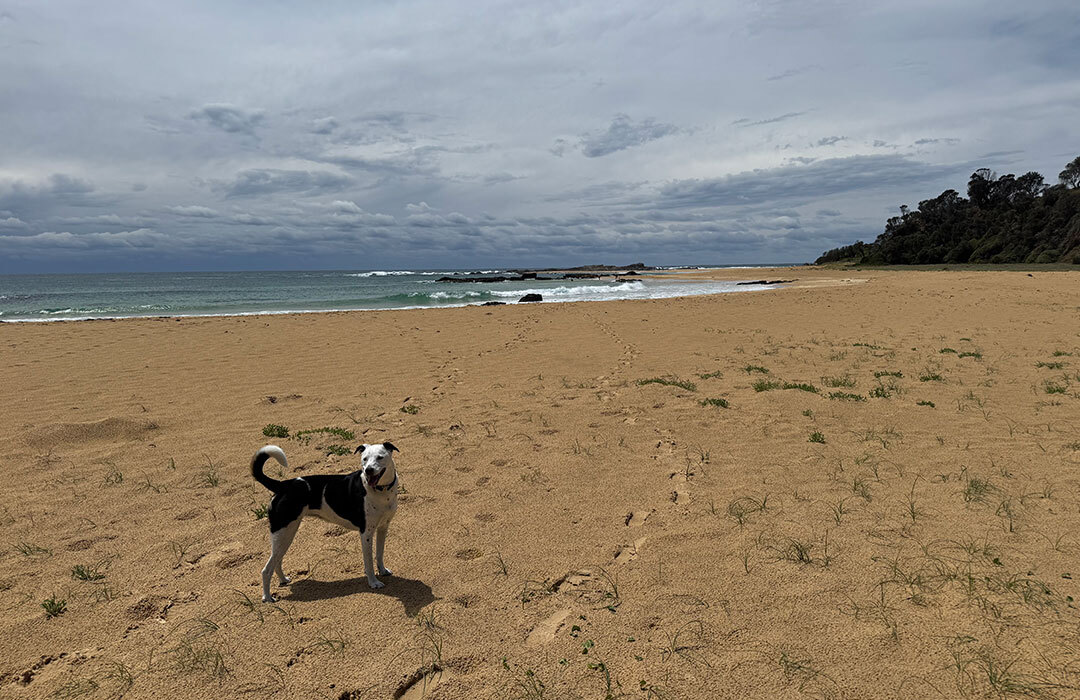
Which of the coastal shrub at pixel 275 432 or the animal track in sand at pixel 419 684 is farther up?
the coastal shrub at pixel 275 432

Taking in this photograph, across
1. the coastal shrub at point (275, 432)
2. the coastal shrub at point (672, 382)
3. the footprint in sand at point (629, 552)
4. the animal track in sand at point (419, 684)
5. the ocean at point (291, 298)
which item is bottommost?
the animal track in sand at point (419, 684)

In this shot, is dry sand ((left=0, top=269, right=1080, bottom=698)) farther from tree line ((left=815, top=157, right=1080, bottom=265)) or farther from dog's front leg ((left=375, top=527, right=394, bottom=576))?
tree line ((left=815, top=157, right=1080, bottom=265))

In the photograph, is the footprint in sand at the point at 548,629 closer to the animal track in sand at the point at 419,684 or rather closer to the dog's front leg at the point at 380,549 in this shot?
the animal track in sand at the point at 419,684

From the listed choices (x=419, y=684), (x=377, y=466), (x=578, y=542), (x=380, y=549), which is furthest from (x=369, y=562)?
(x=578, y=542)

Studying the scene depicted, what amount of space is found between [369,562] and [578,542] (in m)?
1.67

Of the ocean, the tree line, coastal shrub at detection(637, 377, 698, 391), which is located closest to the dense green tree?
the tree line

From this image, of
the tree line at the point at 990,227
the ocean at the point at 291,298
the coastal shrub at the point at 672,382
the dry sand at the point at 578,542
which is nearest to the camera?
the dry sand at the point at 578,542

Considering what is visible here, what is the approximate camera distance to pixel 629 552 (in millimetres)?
4500

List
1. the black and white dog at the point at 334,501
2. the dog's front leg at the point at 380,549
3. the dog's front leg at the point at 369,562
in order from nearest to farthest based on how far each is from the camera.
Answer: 1. the black and white dog at the point at 334,501
2. the dog's front leg at the point at 369,562
3. the dog's front leg at the point at 380,549

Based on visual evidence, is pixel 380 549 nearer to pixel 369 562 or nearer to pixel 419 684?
pixel 369 562

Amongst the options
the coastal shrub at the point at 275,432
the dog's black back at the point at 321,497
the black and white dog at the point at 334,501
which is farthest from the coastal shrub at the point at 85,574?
the coastal shrub at the point at 275,432

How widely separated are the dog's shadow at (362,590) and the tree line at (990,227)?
81274 millimetres

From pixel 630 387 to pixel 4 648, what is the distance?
8.37 m

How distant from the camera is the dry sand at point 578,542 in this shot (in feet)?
10.5
